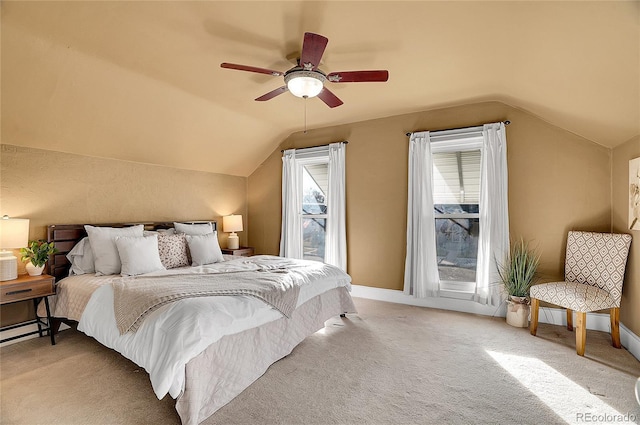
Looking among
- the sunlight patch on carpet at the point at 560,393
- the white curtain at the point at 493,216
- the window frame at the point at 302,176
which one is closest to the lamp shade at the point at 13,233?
the window frame at the point at 302,176

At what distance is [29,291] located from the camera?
111 inches

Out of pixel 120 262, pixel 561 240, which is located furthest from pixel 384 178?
pixel 120 262

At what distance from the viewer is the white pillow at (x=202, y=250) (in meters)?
3.75

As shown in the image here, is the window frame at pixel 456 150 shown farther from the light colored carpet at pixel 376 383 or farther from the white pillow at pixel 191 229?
the white pillow at pixel 191 229

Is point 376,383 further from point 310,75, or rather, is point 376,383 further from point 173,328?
point 310,75

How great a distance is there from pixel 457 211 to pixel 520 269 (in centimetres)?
102

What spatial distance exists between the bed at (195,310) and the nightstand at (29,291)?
0.11 m

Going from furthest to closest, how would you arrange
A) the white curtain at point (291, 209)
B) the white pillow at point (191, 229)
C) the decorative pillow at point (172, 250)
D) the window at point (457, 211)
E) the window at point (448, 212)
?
the white curtain at point (291, 209) → the white pillow at point (191, 229) → the window at point (457, 211) → the window at point (448, 212) → the decorative pillow at point (172, 250)

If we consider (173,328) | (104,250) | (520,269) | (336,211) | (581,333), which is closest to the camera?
(173,328)

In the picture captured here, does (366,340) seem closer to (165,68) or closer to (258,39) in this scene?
(258,39)

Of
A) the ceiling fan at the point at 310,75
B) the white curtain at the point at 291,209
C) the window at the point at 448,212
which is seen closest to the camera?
the ceiling fan at the point at 310,75

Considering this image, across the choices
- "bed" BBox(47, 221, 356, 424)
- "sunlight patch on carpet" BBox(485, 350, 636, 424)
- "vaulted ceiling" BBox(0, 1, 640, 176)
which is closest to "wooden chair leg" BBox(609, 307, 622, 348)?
"sunlight patch on carpet" BBox(485, 350, 636, 424)

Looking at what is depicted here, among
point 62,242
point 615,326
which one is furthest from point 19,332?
point 615,326

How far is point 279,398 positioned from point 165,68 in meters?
2.98
